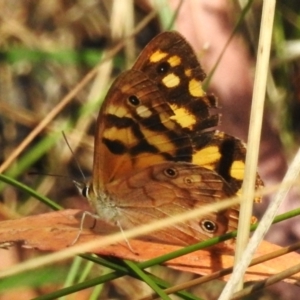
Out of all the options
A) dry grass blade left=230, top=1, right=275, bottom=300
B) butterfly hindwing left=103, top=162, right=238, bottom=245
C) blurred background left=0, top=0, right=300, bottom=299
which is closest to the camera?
dry grass blade left=230, top=1, right=275, bottom=300

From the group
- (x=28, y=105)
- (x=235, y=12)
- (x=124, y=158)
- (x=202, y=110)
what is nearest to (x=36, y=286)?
(x=124, y=158)

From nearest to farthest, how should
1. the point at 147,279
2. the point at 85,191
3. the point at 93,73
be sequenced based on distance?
the point at 147,279 < the point at 85,191 < the point at 93,73

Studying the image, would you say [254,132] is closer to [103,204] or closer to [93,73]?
[103,204]

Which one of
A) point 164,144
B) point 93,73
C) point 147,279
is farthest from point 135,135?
point 93,73

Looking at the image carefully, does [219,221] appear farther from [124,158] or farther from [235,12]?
[235,12]

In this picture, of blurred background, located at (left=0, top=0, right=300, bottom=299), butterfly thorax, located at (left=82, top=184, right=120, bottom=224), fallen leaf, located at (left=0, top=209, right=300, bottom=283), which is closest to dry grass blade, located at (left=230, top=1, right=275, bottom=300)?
fallen leaf, located at (left=0, top=209, right=300, bottom=283)

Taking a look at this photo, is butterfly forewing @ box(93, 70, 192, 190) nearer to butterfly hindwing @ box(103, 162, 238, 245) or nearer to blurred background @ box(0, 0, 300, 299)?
butterfly hindwing @ box(103, 162, 238, 245)

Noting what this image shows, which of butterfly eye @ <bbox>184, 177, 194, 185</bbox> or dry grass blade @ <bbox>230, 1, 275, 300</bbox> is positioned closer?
dry grass blade @ <bbox>230, 1, 275, 300</bbox>
